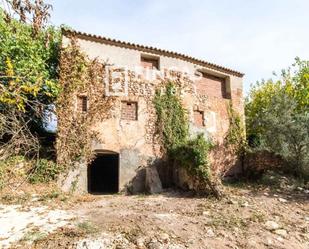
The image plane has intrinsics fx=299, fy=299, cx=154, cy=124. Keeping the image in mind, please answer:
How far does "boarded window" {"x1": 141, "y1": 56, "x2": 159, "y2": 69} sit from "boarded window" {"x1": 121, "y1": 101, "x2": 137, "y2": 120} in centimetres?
197

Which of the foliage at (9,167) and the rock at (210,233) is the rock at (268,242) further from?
A: the foliage at (9,167)

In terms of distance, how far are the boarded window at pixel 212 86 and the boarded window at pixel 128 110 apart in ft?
11.5

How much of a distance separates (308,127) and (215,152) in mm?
4005

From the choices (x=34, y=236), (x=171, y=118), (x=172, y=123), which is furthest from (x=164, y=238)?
(x=171, y=118)

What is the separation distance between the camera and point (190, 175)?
1080 centimetres

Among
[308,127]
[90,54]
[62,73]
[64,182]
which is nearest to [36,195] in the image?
[64,182]

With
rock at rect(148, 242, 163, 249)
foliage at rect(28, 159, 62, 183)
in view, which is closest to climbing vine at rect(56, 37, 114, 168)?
foliage at rect(28, 159, 62, 183)

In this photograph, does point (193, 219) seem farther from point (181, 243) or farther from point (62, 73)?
point (62, 73)

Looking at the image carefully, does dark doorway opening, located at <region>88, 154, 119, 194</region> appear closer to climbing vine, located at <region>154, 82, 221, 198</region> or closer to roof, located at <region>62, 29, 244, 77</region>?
climbing vine, located at <region>154, 82, 221, 198</region>

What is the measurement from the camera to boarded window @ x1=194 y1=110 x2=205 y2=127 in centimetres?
1385

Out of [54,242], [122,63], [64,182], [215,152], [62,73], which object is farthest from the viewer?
[215,152]

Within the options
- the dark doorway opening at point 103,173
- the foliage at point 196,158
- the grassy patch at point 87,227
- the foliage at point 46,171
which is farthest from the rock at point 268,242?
the dark doorway opening at point 103,173

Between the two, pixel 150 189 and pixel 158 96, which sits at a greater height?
pixel 158 96

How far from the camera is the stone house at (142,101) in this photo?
11852 millimetres
